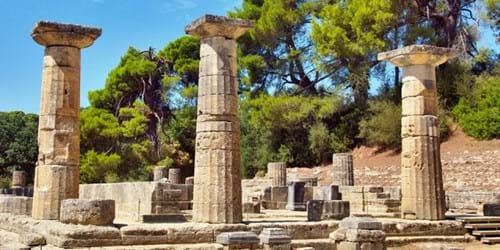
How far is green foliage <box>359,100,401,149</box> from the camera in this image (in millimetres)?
31375

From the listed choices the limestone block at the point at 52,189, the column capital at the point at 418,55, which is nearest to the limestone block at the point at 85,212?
the limestone block at the point at 52,189

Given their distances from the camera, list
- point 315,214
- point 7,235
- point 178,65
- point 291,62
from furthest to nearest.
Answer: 1. point 178,65
2. point 291,62
3. point 315,214
4. point 7,235

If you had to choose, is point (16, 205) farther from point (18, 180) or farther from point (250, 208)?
point (18, 180)

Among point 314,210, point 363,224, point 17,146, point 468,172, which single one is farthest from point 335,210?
point 17,146

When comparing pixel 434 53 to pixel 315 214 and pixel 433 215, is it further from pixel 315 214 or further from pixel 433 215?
pixel 315 214

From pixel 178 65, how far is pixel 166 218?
27.9m

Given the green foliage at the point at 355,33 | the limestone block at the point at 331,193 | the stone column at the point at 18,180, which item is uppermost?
the green foliage at the point at 355,33

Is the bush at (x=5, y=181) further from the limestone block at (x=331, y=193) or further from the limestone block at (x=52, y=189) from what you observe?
the limestone block at (x=52, y=189)

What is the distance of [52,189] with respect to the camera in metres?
11.4

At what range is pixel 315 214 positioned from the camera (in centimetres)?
1306

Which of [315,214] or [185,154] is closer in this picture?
[315,214]

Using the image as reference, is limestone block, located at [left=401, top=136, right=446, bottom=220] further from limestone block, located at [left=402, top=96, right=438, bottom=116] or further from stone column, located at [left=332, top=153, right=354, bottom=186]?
stone column, located at [left=332, top=153, right=354, bottom=186]

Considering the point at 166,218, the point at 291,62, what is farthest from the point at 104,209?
the point at 291,62

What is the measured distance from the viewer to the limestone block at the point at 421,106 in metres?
13.6
